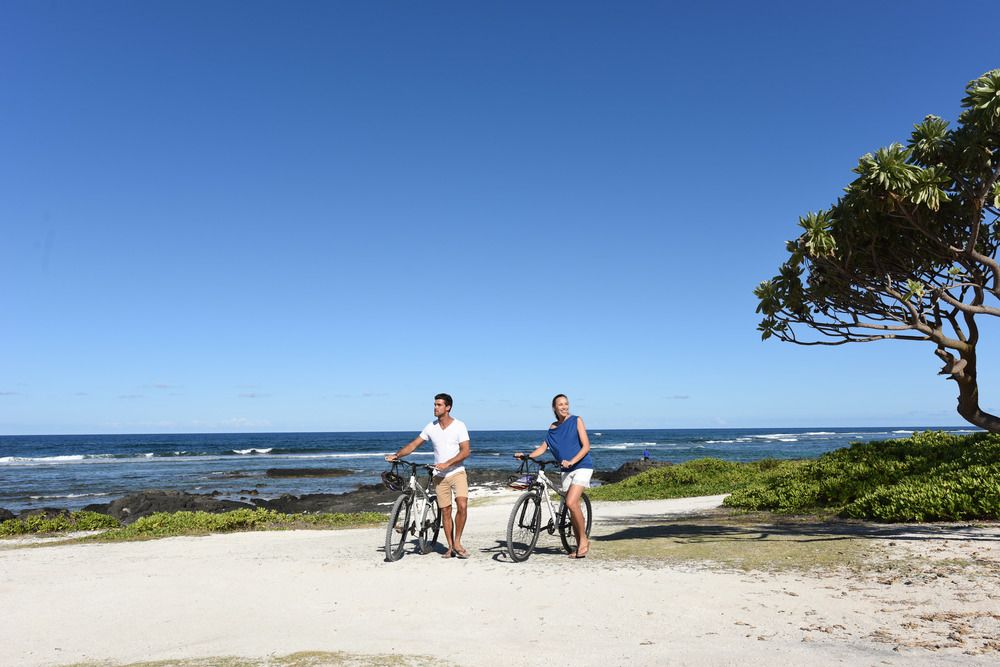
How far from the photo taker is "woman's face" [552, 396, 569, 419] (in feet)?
30.7

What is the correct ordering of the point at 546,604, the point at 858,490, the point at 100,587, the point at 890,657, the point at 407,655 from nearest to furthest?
the point at 890,657
the point at 407,655
the point at 546,604
the point at 100,587
the point at 858,490

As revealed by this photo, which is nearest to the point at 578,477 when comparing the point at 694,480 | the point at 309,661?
the point at 309,661

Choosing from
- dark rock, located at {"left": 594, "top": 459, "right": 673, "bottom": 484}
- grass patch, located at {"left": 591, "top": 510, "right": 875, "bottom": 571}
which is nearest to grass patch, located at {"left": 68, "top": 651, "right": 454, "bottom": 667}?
grass patch, located at {"left": 591, "top": 510, "right": 875, "bottom": 571}

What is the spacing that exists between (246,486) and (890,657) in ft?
138

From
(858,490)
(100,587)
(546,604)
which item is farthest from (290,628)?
(858,490)

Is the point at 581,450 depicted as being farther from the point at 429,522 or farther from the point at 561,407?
the point at 429,522

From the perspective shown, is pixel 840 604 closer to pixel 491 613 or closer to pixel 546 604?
pixel 546 604

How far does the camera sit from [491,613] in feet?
21.0

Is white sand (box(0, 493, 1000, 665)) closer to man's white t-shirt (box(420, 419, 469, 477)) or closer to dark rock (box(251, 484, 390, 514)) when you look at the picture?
man's white t-shirt (box(420, 419, 469, 477))

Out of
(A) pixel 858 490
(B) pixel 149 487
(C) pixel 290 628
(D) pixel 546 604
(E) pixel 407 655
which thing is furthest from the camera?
(B) pixel 149 487

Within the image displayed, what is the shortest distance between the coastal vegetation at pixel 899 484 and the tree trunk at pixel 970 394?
2594 mm

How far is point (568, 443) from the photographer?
907 centimetres

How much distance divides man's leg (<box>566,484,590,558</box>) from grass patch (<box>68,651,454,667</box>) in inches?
165

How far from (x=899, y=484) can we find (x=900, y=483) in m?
0.15
